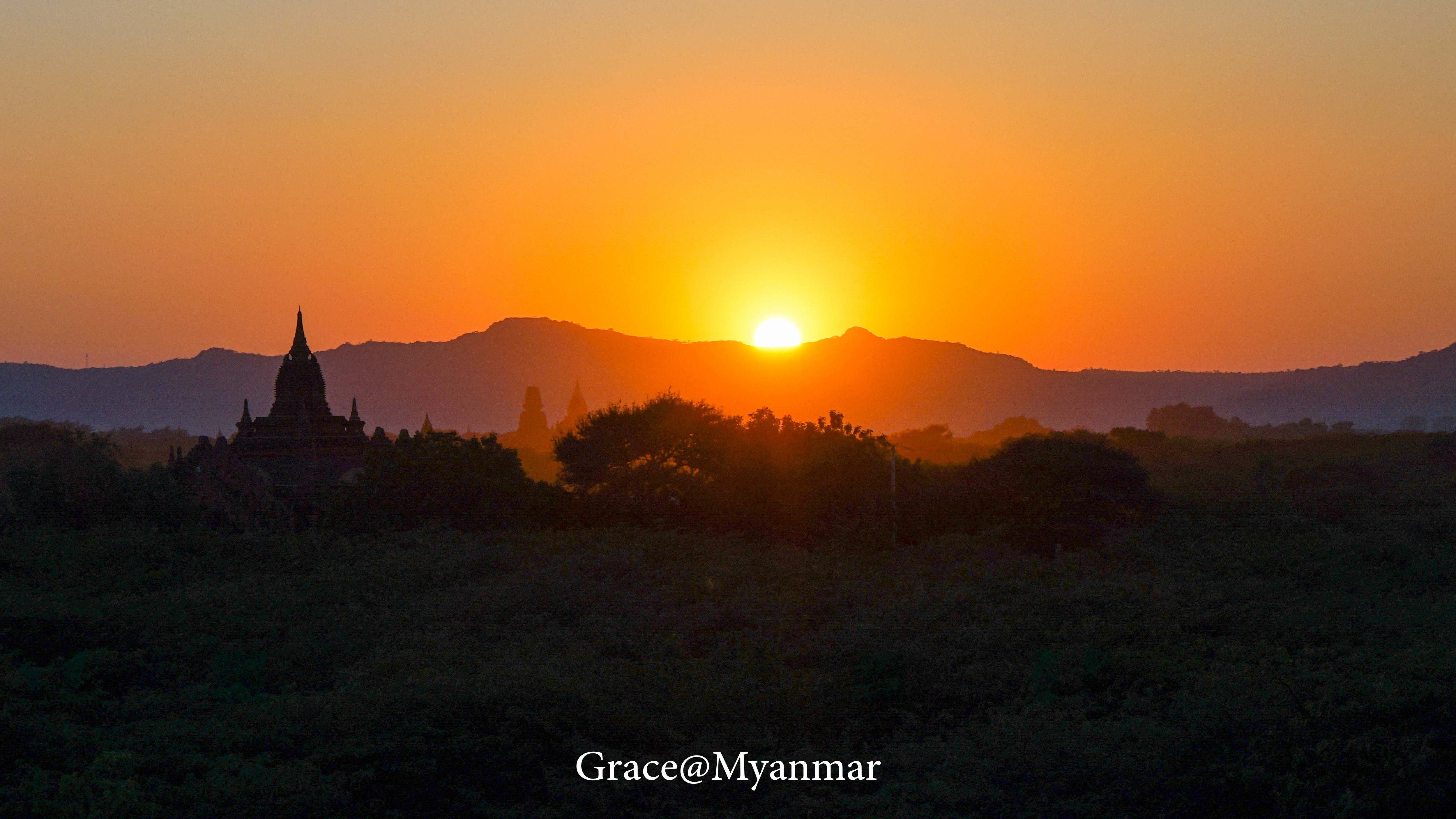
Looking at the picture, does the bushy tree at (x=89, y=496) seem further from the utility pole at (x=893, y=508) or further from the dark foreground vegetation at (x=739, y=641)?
the utility pole at (x=893, y=508)

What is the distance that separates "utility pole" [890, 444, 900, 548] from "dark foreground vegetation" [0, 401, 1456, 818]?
35cm

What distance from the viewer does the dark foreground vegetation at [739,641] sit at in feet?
46.5

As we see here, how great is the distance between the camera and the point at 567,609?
25.2 metres

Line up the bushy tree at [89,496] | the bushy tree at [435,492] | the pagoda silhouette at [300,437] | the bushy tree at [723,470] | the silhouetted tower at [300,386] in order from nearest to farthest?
the bushy tree at [723,470], the bushy tree at [89,496], the bushy tree at [435,492], the pagoda silhouette at [300,437], the silhouetted tower at [300,386]

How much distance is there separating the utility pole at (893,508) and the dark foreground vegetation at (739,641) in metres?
0.35

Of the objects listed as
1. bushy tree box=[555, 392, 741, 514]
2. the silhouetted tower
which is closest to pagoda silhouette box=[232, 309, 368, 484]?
the silhouetted tower

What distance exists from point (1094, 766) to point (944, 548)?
19.6m

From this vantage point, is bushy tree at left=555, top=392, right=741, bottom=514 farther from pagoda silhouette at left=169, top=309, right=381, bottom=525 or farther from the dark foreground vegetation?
pagoda silhouette at left=169, top=309, right=381, bottom=525

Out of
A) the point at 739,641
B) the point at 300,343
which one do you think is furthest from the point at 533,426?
the point at 739,641

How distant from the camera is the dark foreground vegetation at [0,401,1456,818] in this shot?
1416cm

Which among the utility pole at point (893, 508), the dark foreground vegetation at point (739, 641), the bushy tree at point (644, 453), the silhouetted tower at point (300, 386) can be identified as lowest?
the dark foreground vegetation at point (739, 641)

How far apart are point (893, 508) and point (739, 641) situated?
16.0 m

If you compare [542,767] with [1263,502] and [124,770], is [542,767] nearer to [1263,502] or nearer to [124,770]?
[124,770]

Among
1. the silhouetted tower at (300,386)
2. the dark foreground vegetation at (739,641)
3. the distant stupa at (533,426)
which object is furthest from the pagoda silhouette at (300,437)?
the distant stupa at (533,426)
